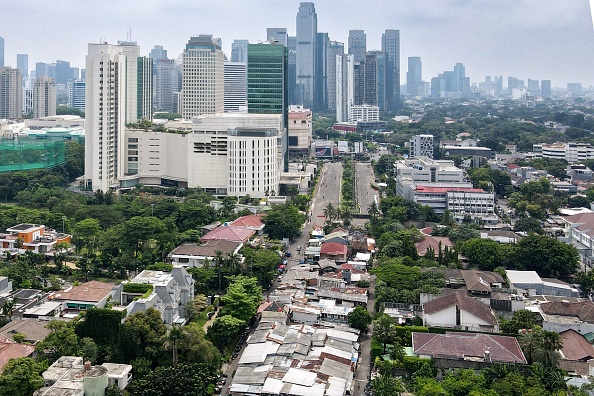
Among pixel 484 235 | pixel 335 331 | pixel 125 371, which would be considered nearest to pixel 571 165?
pixel 484 235

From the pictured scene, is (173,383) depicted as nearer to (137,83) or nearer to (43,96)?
(137,83)

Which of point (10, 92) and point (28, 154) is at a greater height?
point (10, 92)

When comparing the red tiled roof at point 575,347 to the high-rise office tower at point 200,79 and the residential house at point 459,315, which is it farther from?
the high-rise office tower at point 200,79

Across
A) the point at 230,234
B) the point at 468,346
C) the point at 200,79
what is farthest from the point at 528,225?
the point at 200,79

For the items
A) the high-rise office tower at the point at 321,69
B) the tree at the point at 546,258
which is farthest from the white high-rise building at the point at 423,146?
the high-rise office tower at the point at 321,69

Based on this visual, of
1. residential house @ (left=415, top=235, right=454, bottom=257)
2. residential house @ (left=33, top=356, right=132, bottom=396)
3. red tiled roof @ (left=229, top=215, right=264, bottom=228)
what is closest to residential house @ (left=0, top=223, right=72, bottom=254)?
red tiled roof @ (left=229, top=215, right=264, bottom=228)

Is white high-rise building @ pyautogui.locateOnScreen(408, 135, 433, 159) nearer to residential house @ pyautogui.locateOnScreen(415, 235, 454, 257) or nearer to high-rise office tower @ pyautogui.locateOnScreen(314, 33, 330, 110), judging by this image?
residential house @ pyautogui.locateOnScreen(415, 235, 454, 257)

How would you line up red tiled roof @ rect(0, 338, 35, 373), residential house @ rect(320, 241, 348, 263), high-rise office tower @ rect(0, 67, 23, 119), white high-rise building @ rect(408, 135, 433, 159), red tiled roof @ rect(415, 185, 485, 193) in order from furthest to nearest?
1. high-rise office tower @ rect(0, 67, 23, 119)
2. white high-rise building @ rect(408, 135, 433, 159)
3. red tiled roof @ rect(415, 185, 485, 193)
4. residential house @ rect(320, 241, 348, 263)
5. red tiled roof @ rect(0, 338, 35, 373)
